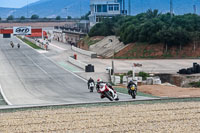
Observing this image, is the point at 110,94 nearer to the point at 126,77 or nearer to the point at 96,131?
the point at 96,131

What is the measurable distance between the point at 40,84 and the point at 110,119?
2020 cm

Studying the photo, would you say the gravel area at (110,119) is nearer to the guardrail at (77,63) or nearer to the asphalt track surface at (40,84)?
the asphalt track surface at (40,84)

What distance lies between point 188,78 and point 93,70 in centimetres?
947

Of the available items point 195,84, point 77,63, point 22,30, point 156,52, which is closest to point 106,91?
point 195,84

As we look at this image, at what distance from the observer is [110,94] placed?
21.5 meters

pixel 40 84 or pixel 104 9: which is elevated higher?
pixel 104 9

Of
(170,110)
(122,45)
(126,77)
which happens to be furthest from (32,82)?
(122,45)

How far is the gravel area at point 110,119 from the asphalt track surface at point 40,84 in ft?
14.4

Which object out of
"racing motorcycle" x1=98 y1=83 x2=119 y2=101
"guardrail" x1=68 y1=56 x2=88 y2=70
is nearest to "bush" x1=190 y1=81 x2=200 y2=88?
"guardrail" x1=68 y1=56 x2=88 y2=70

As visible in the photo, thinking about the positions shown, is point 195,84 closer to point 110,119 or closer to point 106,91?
point 106,91

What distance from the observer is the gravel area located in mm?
14438

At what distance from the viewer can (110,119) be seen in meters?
15.9

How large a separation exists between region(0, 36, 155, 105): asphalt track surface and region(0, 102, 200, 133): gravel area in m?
4.40

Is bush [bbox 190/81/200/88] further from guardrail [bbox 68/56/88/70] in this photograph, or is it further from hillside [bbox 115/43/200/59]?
hillside [bbox 115/43/200/59]
